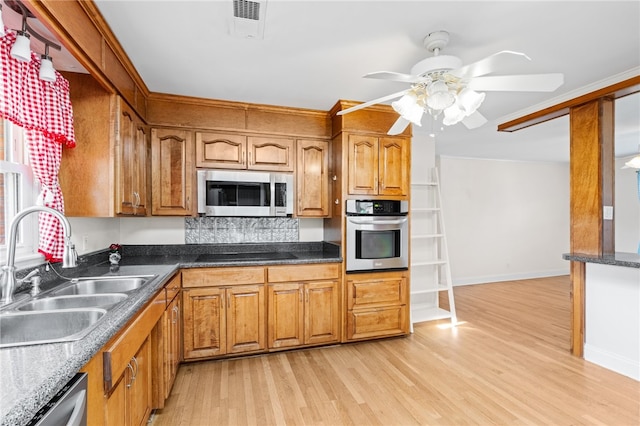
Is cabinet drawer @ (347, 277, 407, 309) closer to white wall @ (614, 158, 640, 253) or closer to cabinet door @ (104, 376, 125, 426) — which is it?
cabinet door @ (104, 376, 125, 426)

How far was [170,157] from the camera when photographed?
9.62 ft

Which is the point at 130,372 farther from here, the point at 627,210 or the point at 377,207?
the point at 627,210

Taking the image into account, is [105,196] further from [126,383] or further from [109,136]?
[126,383]

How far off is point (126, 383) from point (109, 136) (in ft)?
5.08

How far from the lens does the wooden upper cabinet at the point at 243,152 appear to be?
3.01 metres

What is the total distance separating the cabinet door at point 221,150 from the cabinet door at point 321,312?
1421 mm

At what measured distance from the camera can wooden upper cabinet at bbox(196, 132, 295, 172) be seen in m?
3.01

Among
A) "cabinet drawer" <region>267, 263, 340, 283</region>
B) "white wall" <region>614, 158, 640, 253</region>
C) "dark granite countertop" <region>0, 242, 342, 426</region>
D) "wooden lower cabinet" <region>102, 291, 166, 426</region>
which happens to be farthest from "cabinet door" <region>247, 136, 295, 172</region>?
"white wall" <region>614, 158, 640, 253</region>

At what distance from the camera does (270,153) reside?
3.17 meters

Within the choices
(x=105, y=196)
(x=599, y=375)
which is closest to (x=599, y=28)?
(x=599, y=375)

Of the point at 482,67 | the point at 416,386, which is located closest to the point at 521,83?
the point at 482,67

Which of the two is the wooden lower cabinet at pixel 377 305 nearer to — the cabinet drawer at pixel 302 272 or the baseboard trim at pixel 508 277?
the cabinet drawer at pixel 302 272

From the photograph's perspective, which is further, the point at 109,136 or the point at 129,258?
the point at 129,258

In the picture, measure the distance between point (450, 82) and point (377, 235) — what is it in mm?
1729
